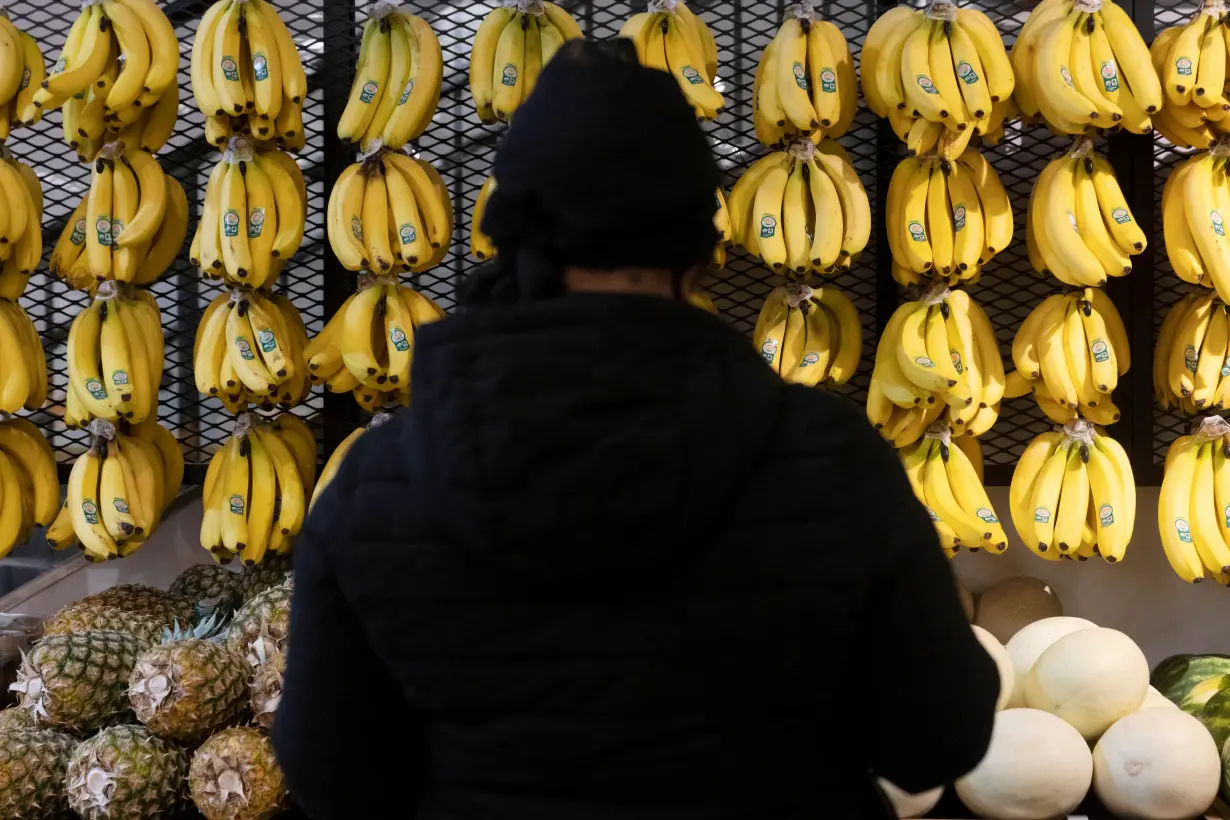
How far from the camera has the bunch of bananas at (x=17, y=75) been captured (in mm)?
2363

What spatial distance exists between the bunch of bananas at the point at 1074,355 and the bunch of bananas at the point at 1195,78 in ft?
1.26

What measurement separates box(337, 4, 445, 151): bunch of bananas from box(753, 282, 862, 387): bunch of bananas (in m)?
0.84

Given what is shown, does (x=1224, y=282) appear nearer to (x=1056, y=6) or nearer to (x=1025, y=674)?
(x=1056, y=6)

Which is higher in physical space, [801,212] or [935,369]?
[801,212]

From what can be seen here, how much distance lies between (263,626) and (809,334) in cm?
120

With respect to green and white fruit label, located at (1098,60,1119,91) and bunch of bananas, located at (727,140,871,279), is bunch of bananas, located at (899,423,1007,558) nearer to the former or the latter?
bunch of bananas, located at (727,140,871,279)

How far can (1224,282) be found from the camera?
224 centimetres

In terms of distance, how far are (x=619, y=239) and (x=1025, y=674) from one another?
5.29 ft

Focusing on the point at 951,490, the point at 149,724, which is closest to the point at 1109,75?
the point at 951,490

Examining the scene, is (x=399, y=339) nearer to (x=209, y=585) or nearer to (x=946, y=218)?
(x=209, y=585)

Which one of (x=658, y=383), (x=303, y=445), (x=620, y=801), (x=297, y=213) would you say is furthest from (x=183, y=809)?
(x=658, y=383)

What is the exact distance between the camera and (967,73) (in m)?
2.17

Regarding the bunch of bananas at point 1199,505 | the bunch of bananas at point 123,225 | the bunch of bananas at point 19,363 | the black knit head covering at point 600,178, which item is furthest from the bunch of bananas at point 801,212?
the bunch of bananas at point 19,363

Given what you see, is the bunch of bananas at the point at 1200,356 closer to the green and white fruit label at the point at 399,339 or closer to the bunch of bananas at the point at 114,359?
the green and white fruit label at the point at 399,339
